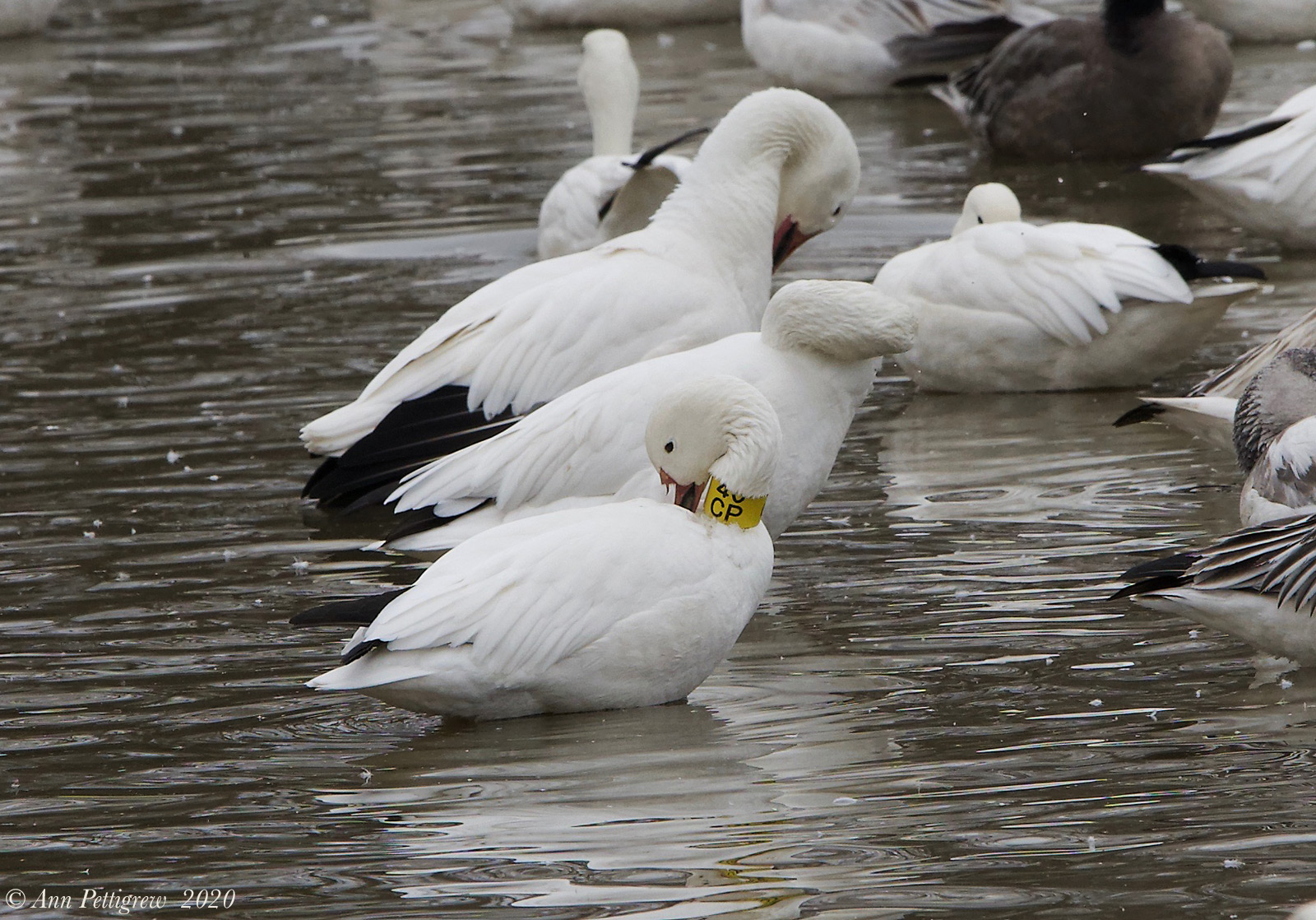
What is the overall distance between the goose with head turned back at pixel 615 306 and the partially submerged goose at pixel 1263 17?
7350mm

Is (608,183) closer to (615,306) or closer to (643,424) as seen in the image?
(615,306)

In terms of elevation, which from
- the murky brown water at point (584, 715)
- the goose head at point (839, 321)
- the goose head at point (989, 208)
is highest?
the goose head at point (839, 321)

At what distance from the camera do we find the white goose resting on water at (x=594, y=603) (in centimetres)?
443

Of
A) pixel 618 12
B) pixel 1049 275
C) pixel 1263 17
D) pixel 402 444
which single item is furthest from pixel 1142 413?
pixel 618 12

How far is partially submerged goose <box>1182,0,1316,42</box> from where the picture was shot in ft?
Result: 42.7

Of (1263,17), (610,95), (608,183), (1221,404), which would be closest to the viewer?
(1221,404)

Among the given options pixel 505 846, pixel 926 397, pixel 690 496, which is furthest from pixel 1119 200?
pixel 505 846

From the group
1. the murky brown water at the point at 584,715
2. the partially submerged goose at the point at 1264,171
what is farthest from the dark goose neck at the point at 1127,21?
the partially submerged goose at the point at 1264,171

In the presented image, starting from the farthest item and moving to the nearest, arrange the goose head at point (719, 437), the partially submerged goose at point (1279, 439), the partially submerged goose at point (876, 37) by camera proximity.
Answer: the partially submerged goose at point (876, 37) → the partially submerged goose at point (1279, 439) → the goose head at point (719, 437)

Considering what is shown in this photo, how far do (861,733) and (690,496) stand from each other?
82 centimetres

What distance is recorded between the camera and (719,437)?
4.77 meters

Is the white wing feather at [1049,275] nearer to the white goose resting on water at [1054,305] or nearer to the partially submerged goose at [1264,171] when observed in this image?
the white goose resting on water at [1054,305]

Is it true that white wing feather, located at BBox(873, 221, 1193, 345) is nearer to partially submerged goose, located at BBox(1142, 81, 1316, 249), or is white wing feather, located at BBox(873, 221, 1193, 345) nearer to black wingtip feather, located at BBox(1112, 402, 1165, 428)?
black wingtip feather, located at BBox(1112, 402, 1165, 428)

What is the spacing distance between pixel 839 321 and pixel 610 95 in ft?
15.2
